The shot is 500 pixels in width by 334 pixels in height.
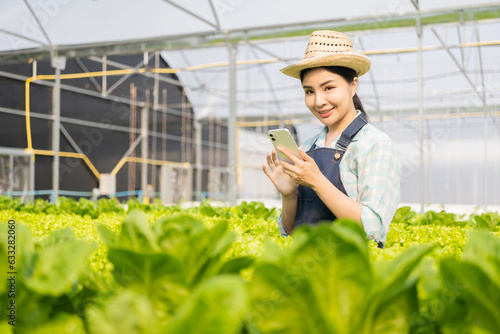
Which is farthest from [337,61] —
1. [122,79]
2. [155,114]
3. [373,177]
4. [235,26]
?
[155,114]

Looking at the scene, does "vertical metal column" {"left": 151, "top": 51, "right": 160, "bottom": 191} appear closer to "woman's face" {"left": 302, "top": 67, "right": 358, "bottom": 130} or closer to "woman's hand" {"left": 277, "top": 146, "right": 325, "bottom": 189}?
"woman's face" {"left": 302, "top": 67, "right": 358, "bottom": 130}

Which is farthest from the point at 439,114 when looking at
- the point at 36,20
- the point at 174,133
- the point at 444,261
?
the point at 444,261

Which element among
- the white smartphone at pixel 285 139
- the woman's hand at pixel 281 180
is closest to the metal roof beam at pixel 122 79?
the woman's hand at pixel 281 180

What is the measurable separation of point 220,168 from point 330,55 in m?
20.0

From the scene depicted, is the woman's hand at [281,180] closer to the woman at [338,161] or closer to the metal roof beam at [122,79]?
the woman at [338,161]

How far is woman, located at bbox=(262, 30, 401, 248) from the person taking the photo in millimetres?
1818

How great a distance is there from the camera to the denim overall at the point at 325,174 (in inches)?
81.7

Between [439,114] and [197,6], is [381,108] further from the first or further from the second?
[197,6]

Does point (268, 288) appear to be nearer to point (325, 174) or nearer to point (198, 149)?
point (325, 174)

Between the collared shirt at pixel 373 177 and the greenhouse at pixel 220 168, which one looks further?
the collared shirt at pixel 373 177

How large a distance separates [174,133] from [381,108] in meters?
7.73

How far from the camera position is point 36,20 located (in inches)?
363

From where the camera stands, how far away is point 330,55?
2.03 metres

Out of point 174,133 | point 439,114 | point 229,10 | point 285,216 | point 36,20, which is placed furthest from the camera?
point 174,133
